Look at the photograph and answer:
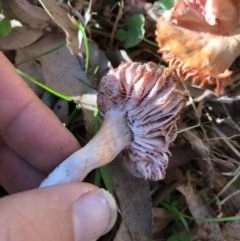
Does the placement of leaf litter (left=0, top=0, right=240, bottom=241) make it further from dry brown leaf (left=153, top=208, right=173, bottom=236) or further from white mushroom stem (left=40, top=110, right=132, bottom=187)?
white mushroom stem (left=40, top=110, right=132, bottom=187)

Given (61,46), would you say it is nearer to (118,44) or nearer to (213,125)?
(118,44)

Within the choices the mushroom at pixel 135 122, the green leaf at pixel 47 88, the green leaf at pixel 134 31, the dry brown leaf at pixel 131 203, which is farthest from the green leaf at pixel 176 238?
the green leaf at pixel 134 31

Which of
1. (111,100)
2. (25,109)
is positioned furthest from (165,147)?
(25,109)

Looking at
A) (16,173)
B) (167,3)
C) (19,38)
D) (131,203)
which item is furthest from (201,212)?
(19,38)

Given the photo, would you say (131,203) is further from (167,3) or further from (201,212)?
(167,3)

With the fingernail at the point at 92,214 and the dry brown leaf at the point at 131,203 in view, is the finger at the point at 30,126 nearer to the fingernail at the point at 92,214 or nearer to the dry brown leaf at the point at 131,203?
the dry brown leaf at the point at 131,203

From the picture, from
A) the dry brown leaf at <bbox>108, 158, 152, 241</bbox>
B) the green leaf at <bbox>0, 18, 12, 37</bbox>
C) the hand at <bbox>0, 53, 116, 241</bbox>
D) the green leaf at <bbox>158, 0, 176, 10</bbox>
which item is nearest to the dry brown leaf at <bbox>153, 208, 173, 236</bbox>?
the dry brown leaf at <bbox>108, 158, 152, 241</bbox>
